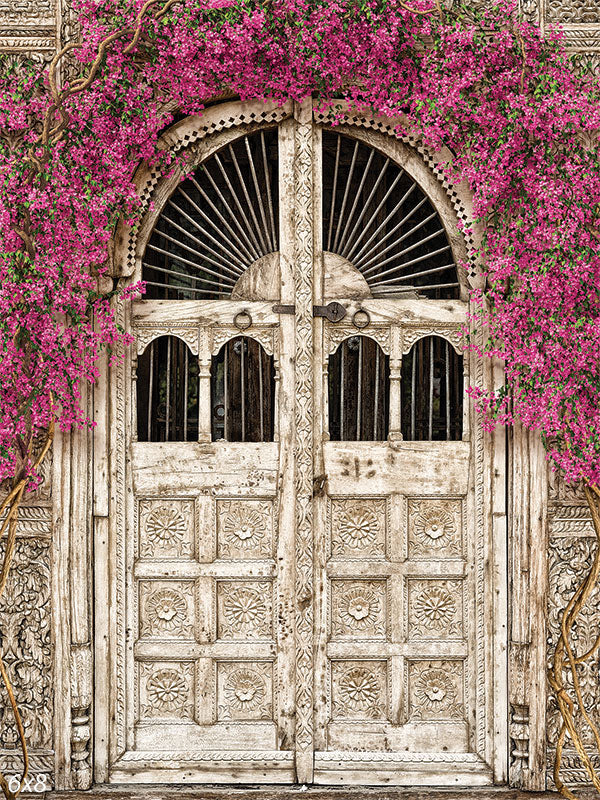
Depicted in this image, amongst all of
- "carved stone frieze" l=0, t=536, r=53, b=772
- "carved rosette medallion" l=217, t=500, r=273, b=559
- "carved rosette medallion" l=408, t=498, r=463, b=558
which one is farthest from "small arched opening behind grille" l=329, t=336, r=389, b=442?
"carved stone frieze" l=0, t=536, r=53, b=772

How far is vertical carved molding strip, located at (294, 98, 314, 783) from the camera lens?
12.3ft

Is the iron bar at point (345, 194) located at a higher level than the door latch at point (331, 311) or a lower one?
higher

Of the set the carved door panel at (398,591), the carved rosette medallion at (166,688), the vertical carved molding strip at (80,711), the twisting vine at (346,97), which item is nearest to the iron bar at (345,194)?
the twisting vine at (346,97)

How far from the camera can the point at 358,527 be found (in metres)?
3.80

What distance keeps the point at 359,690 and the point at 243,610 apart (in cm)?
65

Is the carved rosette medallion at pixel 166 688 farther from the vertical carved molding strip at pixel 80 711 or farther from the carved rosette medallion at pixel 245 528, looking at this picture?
the carved rosette medallion at pixel 245 528

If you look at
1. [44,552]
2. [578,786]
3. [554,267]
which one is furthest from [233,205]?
[578,786]

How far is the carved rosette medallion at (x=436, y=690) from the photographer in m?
3.79

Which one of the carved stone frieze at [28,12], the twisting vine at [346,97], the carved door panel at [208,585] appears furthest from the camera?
the carved door panel at [208,585]

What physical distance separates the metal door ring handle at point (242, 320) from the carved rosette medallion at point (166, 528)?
0.83m

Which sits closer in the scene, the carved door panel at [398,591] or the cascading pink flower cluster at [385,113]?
the cascading pink flower cluster at [385,113]

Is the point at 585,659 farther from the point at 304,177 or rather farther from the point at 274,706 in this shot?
the point at 304,177

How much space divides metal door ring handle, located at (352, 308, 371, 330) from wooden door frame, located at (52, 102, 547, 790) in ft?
1.35

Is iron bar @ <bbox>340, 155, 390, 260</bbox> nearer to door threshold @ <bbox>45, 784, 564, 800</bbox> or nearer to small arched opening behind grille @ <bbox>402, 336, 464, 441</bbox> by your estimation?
small arched opening behind grille @ <bbox>402, 336, 464, 441</bbox>
